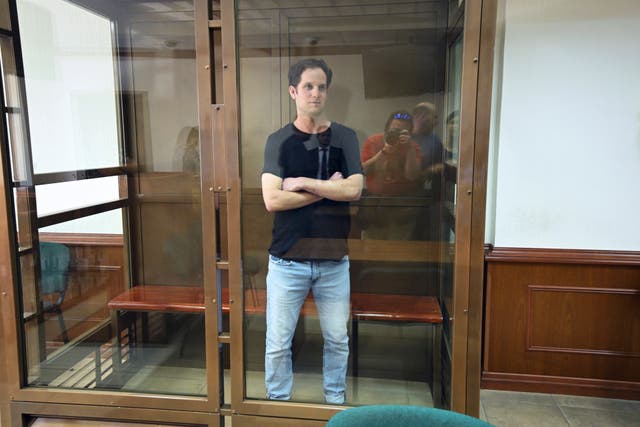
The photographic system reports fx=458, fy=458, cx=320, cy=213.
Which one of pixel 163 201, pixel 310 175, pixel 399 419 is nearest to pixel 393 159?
pixel 310 175

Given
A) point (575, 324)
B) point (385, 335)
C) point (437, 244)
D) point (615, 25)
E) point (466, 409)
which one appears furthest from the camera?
point (575, 324)

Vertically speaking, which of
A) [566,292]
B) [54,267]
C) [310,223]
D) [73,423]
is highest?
[310,223]

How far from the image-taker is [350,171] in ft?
5.20

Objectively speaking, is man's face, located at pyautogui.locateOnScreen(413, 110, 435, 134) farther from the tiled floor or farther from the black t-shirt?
the tiled floor

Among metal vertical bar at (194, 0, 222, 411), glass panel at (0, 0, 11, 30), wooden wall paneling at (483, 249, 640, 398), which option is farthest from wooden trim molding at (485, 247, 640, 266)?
glass panel at (0, 0, 11, 30)

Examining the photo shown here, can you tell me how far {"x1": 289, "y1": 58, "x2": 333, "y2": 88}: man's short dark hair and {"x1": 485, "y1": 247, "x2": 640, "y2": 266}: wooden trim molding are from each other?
1.30m

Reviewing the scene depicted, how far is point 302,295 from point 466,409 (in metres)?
0.66

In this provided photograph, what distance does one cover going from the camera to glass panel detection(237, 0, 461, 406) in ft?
5.08

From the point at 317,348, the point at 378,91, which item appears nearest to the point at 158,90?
the point at 378,91

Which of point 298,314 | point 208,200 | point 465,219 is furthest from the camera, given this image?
point 298,314

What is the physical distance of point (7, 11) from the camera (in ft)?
5.58

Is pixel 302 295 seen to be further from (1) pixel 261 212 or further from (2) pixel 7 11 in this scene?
(2) pixel 7 11

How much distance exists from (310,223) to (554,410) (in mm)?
1597

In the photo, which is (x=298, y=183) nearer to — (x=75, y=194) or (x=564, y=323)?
(x=75, y=194)
